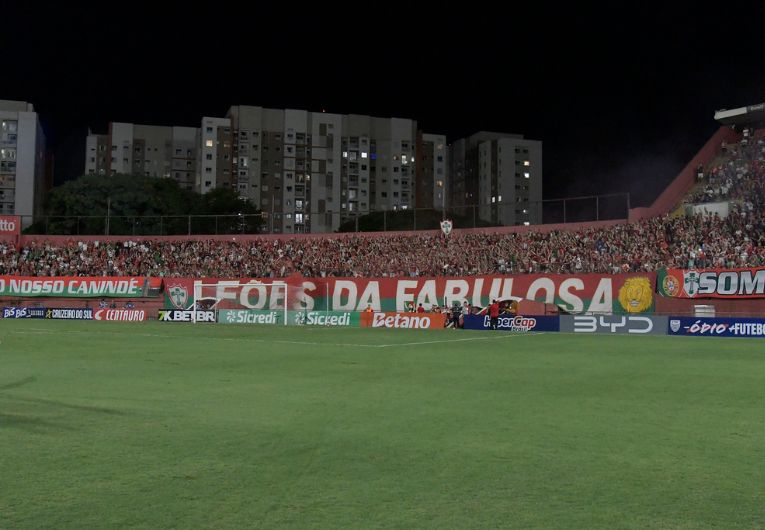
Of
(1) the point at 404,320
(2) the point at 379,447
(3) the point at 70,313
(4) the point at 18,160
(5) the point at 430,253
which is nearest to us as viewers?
(2) the point at 379,447

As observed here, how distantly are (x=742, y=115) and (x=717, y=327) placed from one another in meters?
23.7

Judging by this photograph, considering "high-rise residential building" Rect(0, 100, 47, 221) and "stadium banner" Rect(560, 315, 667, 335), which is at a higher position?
"high-rise residential building" Rect(0, 100, 47, 221)

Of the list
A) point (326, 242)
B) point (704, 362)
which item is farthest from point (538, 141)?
point (704, 362)

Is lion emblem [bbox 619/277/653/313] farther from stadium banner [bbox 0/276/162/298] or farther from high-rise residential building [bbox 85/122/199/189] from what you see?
high-rise residential building [bbox 85/122/199/189]

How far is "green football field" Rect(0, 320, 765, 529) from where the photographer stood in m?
5.33

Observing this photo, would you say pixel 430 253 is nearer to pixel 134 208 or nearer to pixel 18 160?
pixel 134 208

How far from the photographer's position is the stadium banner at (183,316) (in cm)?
4700

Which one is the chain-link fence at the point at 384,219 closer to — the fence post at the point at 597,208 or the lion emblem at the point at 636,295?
the fence post at the point at 597,208

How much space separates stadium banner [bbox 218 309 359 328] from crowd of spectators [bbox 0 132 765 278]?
734 centimetres

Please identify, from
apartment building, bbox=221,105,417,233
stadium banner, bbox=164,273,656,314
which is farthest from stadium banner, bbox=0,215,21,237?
apartment building, bbox=221,105,417,233

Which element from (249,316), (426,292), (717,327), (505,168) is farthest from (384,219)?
(505,168)

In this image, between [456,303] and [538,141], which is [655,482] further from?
[538,141]

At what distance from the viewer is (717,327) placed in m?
32.3

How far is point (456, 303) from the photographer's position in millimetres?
42250
